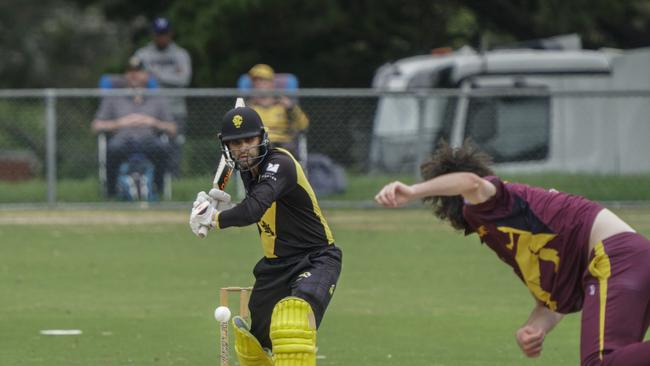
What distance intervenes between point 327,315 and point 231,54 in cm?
1630

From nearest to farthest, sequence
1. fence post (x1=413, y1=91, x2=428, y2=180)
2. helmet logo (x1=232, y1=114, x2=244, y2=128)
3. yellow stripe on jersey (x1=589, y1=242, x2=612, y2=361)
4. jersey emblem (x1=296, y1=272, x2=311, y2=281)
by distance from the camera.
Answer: yellow stripe on jersey (x1=589, y1=242, x2=612, y2=361), helmet logo (x1=232, y1=114, x2=244, y2=128), jersey emblem (x1=296, y1=272, x2=311, y2=281), fence post (x1=413, y1=91, x2=428, y2=180)

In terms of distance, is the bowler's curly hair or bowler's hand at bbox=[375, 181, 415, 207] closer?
bowler's hand at bbox=[375, 181, 415, 207]

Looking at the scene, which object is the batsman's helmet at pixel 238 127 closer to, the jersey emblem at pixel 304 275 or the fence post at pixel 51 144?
the jersey emblem at pixel 304 275

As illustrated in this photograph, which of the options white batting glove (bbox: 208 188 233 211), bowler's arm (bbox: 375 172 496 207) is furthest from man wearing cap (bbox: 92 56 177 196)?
bowler's arm (bbox: 375 172 496 207)

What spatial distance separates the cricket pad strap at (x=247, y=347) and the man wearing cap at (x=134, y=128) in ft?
34.7

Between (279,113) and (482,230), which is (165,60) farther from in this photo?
(482,230)

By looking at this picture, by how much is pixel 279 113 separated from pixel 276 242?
1051 cm

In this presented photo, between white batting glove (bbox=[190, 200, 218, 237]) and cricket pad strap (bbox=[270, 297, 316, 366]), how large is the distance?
2.02 ft

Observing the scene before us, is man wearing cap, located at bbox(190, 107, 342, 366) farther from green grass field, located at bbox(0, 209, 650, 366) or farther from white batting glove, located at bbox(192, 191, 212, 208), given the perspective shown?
green grass field, located at bbox(0, 209, 650, 366)

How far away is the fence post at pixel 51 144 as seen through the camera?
1825 cm

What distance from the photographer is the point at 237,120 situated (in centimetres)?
775

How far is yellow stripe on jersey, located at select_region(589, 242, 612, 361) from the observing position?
259 inches

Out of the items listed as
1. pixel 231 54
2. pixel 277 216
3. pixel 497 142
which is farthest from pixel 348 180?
pixel 277 216

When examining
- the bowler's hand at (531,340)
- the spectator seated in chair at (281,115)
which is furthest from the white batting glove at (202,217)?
the spectator seated in chair at (281,115)
